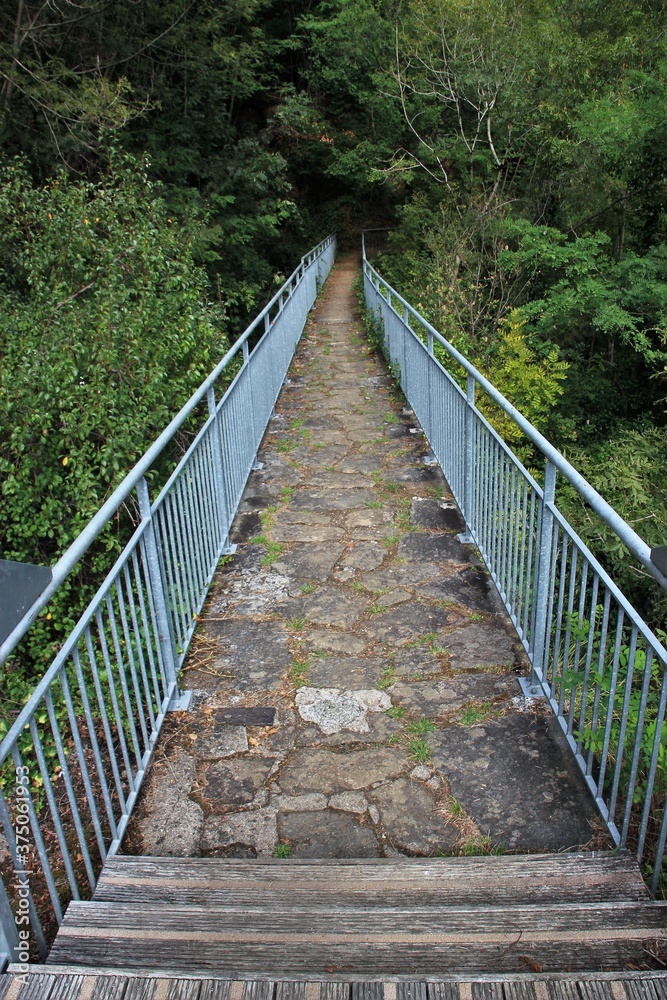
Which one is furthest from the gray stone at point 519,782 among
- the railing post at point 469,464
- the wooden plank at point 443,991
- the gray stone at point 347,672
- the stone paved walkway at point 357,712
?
the railing post at point 469,464

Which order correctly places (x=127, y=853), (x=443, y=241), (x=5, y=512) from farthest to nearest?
(x=443, y=241), (x=5, y=512), (x=127, y=853)

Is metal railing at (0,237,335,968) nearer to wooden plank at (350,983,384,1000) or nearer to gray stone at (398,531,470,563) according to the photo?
wooden plank at (350,983,384,1000)

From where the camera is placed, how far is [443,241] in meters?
17.3

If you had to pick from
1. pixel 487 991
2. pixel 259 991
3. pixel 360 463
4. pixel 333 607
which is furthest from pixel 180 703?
pixel 360 463

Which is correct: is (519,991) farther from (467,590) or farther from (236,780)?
(467,590)

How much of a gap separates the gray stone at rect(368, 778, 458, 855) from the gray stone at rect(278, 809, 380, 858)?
0.10 m

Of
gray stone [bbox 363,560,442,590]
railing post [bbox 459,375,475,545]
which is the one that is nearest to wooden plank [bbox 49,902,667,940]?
gray stone [bbox 363,560,442,590]

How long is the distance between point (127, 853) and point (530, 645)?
206 centimetres

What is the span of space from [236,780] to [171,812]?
1.00 ft

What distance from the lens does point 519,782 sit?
9.88 ft

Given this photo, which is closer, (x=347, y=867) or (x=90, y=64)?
(x=347, y=867)

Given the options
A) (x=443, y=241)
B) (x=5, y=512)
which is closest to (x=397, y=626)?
(x=5, y=512)

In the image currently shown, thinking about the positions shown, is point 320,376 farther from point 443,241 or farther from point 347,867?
point 347,867

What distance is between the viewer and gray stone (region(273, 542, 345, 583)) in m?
5.04
